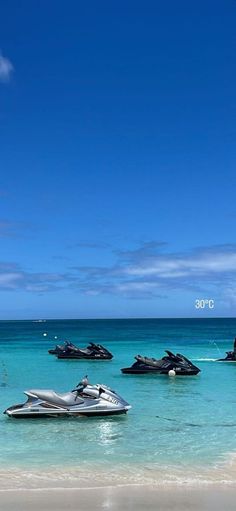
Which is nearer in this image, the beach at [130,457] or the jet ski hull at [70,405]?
the beach at [130,457]

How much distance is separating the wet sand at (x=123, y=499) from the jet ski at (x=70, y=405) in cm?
708

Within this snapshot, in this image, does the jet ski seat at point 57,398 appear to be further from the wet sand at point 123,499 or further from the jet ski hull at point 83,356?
the jet ski hull at point 83,356

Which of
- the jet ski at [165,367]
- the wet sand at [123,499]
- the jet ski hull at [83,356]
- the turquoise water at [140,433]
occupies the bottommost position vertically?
the wet sand at [123,499]

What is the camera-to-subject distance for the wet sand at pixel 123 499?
9.70 meters

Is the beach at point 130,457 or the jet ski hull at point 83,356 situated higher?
the jet ski hull at point 83,356

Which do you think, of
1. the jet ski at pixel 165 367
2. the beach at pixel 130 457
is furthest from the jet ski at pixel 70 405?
the jet ski at pixel 165 367

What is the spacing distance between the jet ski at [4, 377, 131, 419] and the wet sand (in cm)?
708

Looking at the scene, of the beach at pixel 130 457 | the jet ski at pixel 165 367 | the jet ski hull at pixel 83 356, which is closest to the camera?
the beach at pixel 130 457

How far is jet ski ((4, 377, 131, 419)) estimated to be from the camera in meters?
17.9

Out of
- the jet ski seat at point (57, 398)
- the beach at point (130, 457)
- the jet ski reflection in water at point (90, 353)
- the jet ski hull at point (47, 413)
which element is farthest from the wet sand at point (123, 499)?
the jet ski reflection in water at point (90, 353)

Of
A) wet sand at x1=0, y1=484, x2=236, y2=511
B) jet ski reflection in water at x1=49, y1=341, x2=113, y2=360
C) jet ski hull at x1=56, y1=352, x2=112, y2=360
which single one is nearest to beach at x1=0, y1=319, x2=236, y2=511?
wet sand at x1=0, y1=484, x2=236, y2=511

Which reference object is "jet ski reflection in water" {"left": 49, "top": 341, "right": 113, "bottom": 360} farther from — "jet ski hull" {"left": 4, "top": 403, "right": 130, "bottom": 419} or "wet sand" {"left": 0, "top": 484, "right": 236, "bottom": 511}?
"wet sand" {"left": 0, "top": 484, "right": 236, "bottom": 511}

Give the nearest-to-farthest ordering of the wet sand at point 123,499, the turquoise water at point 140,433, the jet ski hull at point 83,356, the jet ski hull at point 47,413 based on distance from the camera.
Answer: the wet sand at point 123,499
the turquoise water at point 140,433
the jet ski hull at point 47,413
the jet ski hull at point 83,356

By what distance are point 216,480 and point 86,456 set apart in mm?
3492
